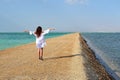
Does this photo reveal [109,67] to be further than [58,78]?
Yes

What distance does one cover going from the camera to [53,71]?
1628 centimetres

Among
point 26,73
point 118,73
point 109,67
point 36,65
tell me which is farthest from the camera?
point 109,67

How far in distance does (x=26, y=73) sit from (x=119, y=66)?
34.2 feet

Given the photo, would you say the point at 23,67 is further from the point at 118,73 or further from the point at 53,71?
the point at 118,73

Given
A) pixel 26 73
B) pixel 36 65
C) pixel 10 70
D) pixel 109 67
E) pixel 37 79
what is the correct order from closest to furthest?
pixel 37 79 → pixel 26 73 → pixel 10 70 → pixel 36 65 → pixel 109 67

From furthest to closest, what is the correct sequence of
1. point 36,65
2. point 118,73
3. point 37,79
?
1. point 118,73
2. point 36,65
3. point 37,79

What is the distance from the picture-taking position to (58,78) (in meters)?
14.5

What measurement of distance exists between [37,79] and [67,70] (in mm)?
2566

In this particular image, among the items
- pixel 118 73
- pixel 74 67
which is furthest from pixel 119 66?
pixel 74 67

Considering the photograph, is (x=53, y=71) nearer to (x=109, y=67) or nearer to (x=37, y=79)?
(x=37, y=79)

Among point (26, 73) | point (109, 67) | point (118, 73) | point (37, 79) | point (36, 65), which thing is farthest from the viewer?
point (109, 67)

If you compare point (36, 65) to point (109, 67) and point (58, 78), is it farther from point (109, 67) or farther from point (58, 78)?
point (109, 67)

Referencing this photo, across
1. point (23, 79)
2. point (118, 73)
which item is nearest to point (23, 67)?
point (23, 79)

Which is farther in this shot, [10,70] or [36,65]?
[36,65]
